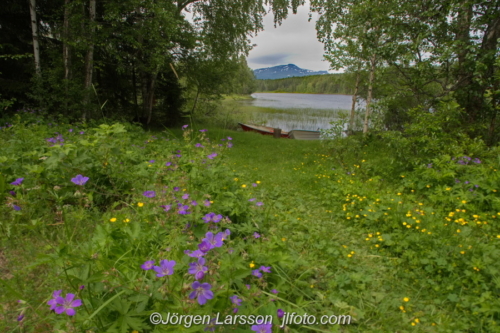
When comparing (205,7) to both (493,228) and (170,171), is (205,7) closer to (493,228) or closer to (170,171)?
(170,171)

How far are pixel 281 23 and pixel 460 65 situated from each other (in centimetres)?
867

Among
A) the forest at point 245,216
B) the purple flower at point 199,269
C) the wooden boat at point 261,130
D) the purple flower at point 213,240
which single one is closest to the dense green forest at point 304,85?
the wooden boat at point 261,130

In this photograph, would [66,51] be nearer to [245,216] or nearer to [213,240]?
[245,216]

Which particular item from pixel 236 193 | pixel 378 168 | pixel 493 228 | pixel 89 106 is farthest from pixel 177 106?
pixel 493 228

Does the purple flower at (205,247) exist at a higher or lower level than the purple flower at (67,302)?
higher
